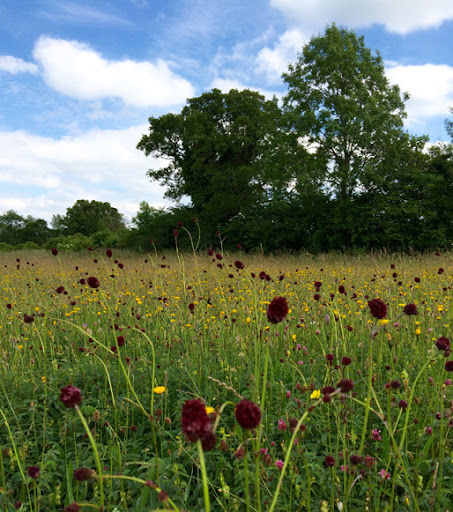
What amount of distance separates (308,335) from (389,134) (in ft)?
49.5

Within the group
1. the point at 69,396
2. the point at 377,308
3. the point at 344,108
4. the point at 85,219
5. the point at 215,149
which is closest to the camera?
the point at 69,396

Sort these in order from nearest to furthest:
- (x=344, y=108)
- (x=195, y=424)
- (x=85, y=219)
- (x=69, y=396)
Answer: (x=195, y=424) < (x=69, y=396) < (x=344, y=108) < (x=85, y=219)

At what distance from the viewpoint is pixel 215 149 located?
2142cm

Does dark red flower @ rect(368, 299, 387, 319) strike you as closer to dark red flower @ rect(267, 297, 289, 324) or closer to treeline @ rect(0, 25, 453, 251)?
dark red flower @ rect(267, 297, 289, 324)

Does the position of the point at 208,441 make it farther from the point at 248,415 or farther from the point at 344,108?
the point at 344,108

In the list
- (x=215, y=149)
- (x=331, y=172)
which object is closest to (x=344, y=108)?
(x=331, y=172)

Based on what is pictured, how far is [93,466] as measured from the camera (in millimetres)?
2021

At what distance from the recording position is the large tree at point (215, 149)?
20812mm

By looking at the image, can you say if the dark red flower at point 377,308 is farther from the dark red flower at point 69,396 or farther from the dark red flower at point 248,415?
the dark red flower at point 69,396

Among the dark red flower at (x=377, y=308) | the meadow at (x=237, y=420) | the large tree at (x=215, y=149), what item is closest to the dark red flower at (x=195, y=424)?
the meadow at (x=237, y=420)

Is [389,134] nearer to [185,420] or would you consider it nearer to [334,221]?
[334,221]

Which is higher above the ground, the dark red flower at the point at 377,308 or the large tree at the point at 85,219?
the large tree at the point at 85,219

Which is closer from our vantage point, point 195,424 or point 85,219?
point 195,424

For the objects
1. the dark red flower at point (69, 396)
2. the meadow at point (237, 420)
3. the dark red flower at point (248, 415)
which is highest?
the dark red flower at point (248, 415)
